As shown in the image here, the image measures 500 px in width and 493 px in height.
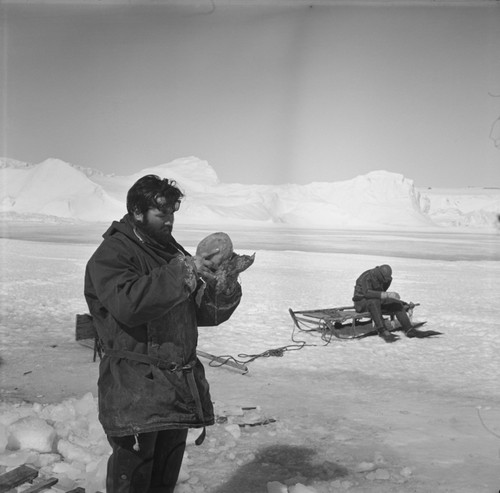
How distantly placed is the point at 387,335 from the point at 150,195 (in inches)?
213

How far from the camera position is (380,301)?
709 centimetres

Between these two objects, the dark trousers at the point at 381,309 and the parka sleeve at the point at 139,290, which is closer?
the parka sleeve at the point at 139,290

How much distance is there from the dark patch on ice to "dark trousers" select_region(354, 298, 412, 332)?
3707 millimetres

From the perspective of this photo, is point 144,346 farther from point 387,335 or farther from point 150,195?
point 387,335

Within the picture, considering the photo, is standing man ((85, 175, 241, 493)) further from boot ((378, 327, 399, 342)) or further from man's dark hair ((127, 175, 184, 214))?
boot ((378, 327, 399, 342))

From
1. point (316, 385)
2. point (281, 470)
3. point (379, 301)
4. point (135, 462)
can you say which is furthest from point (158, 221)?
point (379, 301)

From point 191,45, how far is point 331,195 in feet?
19.6

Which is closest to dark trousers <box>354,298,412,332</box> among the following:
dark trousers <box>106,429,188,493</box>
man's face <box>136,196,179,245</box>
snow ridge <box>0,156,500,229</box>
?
snow ridge <box>0,156,500,229</box>

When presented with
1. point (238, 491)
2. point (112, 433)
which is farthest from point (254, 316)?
point (112, 433)

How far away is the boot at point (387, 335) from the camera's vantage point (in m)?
6.65

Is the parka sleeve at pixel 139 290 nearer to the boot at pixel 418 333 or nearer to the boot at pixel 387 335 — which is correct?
the boot at pixel 387 335

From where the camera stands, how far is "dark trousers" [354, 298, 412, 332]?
6898mm

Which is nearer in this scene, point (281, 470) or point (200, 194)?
point (281, 470)

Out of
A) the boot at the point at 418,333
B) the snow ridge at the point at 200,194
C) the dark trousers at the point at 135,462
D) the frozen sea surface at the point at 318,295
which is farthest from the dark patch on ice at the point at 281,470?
the snow ridge at the point at 200,194
